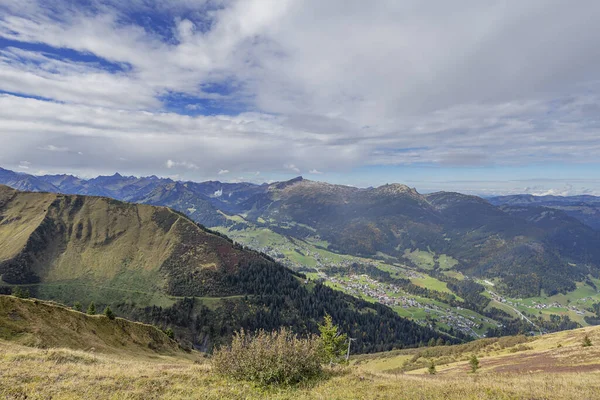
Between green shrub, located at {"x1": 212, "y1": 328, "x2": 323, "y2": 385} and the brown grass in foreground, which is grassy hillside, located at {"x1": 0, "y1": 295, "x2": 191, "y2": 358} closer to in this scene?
the brown grass in foreground

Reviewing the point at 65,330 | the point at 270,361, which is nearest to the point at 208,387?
the point at 270,361

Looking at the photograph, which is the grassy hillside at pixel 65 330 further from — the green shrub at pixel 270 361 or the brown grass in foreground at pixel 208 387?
the green shrub at pixel 270 361

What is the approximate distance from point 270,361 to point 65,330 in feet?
140

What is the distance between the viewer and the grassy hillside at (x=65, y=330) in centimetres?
3703

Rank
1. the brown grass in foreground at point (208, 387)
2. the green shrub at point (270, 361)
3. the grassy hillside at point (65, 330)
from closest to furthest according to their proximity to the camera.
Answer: the brown grass in foreground at point (208, 387)
the green shrub at point (270, 361)
the grassy hillside at point (65, 330)

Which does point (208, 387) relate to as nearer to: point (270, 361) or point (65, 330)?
point (270, 361)

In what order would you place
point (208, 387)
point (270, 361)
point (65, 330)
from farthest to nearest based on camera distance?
1. point (65, 330)
2. point (270, 361)
3. point (208, 387)

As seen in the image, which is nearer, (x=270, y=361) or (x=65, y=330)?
(x=270, y=361)

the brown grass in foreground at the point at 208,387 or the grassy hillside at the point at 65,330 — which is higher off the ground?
the brown grass in foreground at the point at 208,387

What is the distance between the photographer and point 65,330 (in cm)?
4366

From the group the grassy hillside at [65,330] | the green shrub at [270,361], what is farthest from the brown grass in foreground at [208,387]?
the grassy hillside at [65,330]

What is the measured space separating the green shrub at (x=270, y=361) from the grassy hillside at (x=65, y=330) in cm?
3049

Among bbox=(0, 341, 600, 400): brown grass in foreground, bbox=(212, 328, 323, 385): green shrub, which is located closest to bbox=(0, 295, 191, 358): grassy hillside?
bbox=(0, 341, 600, 400): brown grass in foreground

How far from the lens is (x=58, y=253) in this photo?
191000 mm
